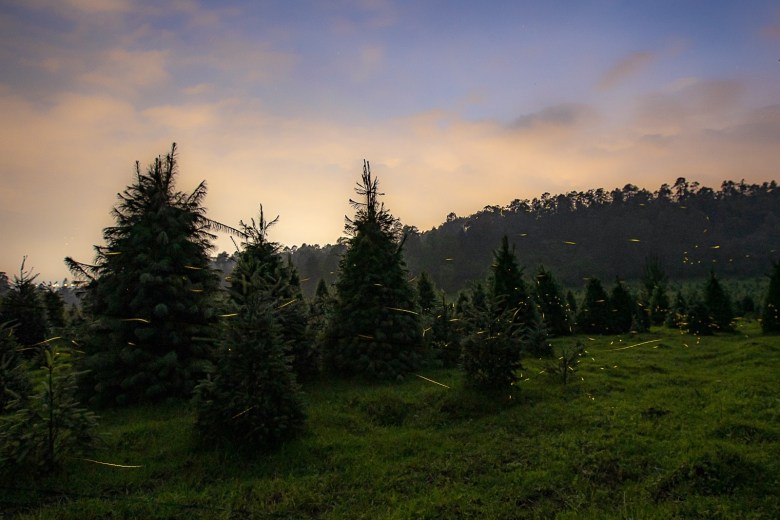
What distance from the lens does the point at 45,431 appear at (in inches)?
379

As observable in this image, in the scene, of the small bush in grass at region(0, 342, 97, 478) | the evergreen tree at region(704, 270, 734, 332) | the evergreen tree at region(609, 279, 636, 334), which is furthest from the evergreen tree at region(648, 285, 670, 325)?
the small bush in grass at region(0, 342, 97, 478)

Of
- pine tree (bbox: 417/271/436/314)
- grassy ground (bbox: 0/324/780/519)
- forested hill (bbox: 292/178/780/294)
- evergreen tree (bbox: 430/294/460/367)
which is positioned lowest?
grassy ground (bbox: 0/324/780/519)

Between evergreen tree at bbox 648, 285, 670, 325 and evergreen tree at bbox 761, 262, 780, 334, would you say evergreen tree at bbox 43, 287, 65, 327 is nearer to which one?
evergreen tree at bbox 761, 262, 780, 334

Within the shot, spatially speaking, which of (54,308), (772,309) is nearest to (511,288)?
(772,309)

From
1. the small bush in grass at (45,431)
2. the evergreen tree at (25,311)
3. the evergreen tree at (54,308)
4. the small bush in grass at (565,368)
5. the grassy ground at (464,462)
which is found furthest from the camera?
the evergreen tree at (54,308)

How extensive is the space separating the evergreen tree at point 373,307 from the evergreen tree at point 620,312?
24.0m

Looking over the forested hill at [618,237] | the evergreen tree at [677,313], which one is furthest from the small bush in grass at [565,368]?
the forested hill at [618,237]

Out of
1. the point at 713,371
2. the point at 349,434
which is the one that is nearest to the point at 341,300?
the point at 349,434

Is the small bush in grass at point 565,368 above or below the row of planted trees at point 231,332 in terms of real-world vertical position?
below

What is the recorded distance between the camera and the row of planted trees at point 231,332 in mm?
11117

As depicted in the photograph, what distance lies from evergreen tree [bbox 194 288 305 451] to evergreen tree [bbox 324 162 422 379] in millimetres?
8094

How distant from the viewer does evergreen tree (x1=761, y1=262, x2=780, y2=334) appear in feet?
102

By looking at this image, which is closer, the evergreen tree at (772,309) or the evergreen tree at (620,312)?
the evergreen tree at (772,309)

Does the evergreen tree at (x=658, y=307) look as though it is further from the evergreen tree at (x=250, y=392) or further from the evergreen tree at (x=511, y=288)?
the evergreen tree at (x=250, y=392)
